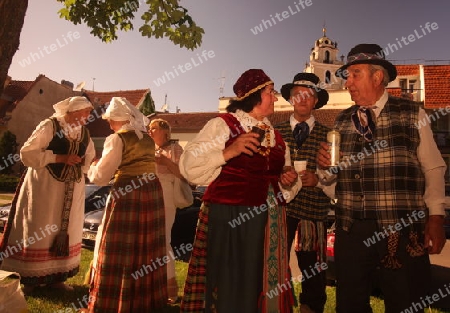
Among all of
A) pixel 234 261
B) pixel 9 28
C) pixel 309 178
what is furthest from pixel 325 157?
pixel 9 28

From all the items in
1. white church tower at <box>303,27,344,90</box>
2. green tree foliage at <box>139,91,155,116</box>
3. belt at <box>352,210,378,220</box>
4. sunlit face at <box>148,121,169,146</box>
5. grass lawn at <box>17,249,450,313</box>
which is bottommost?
grass lawn at <box>17,249,450,313</box>

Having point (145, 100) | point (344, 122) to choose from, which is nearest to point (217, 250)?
point (344, 122)

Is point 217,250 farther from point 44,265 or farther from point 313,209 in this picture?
point 44,265

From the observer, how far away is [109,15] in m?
5.64

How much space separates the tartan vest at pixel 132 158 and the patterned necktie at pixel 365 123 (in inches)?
88.2

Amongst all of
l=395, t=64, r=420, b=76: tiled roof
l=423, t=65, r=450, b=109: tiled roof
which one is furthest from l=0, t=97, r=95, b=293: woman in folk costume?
l=395, t=64, r=420, b=76: tiled roof

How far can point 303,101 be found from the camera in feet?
12.5

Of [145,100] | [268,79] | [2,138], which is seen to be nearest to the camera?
[268,79]

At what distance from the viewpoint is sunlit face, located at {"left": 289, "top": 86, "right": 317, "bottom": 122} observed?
149 inches

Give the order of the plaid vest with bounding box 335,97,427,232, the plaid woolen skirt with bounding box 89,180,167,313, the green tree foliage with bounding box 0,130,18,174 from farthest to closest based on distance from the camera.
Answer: the green tree foliage with bounding box 0,130,18,174 < the plaid woolen skirt with bounding box 89,180,167,313 < the plaid vest with bounding box 335,97,427,232

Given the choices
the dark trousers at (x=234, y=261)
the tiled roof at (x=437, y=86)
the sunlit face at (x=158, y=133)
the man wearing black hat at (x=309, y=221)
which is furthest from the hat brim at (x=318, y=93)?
the tiled roof at (x=437, y=86)

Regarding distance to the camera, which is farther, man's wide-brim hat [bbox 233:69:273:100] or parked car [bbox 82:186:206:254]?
parked car [bbox 82:186:206:254]

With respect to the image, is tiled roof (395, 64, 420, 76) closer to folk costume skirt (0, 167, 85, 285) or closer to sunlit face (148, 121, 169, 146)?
sunlit face (148, 121, 169, 146)

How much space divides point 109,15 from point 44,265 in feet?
13.8
